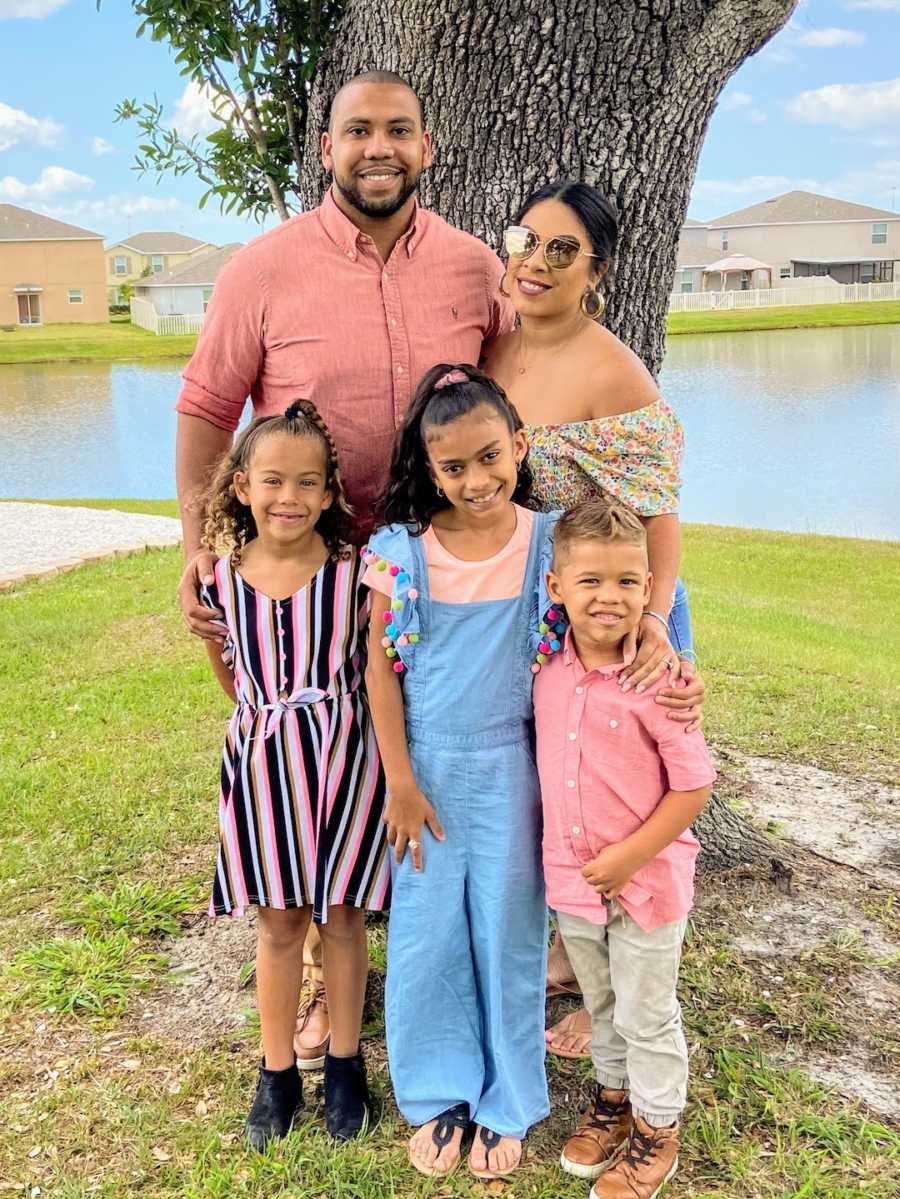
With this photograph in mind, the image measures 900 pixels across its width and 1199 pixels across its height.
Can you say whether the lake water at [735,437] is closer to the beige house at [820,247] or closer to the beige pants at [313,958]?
the beige pants at [313,958]

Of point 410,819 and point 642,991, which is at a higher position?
point 410,819

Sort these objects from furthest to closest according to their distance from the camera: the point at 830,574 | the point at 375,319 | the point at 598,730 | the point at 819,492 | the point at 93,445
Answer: the point at 93,445, the point at 819,492, the point at 830,574, the point at 375,319, the point at 598,730

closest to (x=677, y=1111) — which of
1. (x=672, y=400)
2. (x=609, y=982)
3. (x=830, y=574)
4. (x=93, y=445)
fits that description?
(x=609, y=982)

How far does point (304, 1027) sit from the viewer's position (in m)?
2.86

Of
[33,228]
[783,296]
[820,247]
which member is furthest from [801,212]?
[33,228]

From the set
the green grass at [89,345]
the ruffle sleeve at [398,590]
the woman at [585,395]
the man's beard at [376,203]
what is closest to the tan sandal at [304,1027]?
the ruffle sleeve at [398,590]

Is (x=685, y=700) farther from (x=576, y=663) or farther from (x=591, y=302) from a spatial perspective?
(x=591, y=302)

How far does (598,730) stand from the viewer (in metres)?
2.20

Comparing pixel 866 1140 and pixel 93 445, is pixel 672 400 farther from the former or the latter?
pixel 866 1140

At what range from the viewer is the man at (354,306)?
2.47m

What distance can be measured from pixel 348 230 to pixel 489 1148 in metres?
2.03

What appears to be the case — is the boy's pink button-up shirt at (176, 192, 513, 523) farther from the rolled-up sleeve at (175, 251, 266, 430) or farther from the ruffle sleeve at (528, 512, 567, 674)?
the ruffle sleeve at (528, 512, 567, 674)

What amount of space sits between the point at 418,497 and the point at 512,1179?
4.78 feet

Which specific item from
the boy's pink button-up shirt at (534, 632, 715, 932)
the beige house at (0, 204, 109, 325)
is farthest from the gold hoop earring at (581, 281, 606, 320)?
the beige house at (0, 204, 109, 325)
